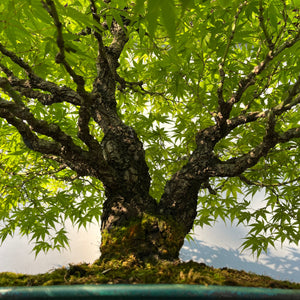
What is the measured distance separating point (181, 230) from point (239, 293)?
805 mm

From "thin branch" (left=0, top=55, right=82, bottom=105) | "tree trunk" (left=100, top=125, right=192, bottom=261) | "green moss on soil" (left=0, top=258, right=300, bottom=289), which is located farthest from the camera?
"thin branch" (left=0, top=55, right=82, bottom=105)

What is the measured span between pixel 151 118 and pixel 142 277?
1.49 m

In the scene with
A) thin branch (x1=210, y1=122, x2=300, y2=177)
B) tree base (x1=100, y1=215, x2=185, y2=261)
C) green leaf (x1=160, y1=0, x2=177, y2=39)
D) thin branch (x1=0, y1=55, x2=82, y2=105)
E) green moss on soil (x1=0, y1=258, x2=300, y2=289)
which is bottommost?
green moss on soil (x1=0, y1=258, x2=300, y2=289)

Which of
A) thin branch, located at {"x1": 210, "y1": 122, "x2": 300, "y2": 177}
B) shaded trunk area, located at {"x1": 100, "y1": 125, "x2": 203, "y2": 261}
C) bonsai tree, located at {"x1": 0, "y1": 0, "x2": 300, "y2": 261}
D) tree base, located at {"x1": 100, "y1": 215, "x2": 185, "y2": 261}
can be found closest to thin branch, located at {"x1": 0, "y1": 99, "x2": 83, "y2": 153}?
bonsai tree, located at {"x1": 0, "y1": 0, "x2": 300, "y2": 261}

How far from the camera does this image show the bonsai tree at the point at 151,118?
1065mm

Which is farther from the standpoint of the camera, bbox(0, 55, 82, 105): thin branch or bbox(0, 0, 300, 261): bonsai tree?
bbox(0, 55, 82, 105): thin branch

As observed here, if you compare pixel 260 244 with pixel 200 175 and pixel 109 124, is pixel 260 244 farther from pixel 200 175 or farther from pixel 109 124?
pixel 109 124

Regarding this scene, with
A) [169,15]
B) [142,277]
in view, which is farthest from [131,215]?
[169,15]

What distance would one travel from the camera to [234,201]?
2051 millimetres

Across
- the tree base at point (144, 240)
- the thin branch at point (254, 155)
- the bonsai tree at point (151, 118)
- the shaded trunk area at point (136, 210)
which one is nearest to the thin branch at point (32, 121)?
the bonsai tree at point (151, 118)

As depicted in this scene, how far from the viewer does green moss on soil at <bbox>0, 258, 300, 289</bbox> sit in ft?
2.47

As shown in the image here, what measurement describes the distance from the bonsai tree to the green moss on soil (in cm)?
22

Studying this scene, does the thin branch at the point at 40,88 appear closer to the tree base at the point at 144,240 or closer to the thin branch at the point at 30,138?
the thin branch at the point at 30,138

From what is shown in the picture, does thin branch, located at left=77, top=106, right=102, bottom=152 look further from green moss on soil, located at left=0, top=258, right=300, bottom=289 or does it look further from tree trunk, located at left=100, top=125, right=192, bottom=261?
green moss on soil, located at left=0, top=258, right=300, bottom=289
